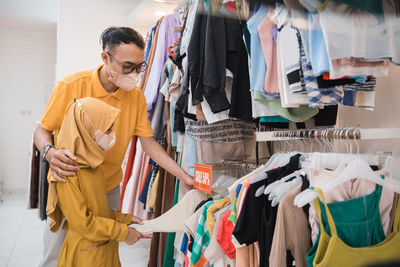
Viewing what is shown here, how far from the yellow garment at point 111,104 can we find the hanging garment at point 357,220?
1169mm

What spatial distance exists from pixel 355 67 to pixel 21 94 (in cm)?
619

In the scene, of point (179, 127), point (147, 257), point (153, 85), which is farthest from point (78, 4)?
point (147, 257)

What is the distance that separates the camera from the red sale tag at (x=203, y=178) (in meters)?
1.65

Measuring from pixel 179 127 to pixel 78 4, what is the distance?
2285 millimetres

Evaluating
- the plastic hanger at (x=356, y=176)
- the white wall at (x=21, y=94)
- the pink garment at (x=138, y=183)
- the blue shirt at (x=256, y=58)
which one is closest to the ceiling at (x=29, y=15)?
the white wall at (x=21, y=94)

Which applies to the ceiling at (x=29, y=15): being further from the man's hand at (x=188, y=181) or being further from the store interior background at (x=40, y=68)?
the man's hand at (x=188, y=181)

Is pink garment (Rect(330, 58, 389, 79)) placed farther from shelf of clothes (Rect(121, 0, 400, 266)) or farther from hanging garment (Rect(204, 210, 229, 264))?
hanging garment (Rect(204, 210, 229, 264))

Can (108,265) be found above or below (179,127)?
below

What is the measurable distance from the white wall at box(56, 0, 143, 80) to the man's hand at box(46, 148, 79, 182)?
2.48 m

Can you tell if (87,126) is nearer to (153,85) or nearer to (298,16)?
(298,16)

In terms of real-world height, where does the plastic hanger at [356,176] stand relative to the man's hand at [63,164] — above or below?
above

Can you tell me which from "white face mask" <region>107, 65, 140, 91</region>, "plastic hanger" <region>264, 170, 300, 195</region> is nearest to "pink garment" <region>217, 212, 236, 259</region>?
"plastic hanger" <region>264, 170, 300, 195</region>

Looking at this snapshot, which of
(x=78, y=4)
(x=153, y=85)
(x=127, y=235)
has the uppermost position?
(x=78, y=4)

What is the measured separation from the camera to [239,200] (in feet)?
4.07
